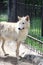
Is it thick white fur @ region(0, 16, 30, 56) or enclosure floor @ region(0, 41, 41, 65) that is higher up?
thick white fur @ region(0, 16, 30, 56)

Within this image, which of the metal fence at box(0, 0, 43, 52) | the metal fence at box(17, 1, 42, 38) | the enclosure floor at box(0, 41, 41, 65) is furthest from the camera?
the metal fence at box(17, 1, 42, 38)

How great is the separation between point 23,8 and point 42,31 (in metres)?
1.15

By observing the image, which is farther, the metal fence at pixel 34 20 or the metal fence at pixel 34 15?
the metal fence at pixel 34 15

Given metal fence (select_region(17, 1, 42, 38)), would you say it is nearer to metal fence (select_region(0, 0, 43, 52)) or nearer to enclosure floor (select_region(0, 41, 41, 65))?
metal fence (select_region(0, 0, 43, 52))

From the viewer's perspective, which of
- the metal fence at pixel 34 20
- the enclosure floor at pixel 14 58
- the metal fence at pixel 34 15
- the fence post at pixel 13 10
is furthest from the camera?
the fence post at pixel 13 10

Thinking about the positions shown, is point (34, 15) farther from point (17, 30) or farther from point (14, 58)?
point (14, 58)

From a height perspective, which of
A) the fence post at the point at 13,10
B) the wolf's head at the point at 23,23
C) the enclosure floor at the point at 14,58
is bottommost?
the enclosure floor at the point at 14,58

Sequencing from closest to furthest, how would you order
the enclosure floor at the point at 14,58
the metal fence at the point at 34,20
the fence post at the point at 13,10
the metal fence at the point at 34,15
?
the enclosure floor at the point at 14,58 → the metal fence at the point at 34,20 → the metal fence at the point at 34,15 → the fence post at the point at 13,10

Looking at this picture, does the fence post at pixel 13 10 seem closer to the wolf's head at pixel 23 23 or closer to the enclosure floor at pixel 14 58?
the enclosure floor at pixel 14 58

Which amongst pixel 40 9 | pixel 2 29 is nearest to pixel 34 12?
pixel 40 9

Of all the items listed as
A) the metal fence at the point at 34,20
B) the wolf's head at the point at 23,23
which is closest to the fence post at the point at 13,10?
the metal fence at the point at 34,20

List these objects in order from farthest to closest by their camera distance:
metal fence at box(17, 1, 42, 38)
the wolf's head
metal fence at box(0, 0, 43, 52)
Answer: metal fence at box(17, 1, 42, 38) → metal fence at box(0, 0, 43, 52) → the wolf's head

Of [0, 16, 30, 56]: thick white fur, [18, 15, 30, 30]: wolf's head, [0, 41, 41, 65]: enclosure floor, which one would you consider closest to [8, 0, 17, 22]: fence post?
[0, 41, 41, 65]: enclosure floor

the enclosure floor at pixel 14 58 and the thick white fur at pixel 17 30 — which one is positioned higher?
the thick white fur at pixel 17 30
